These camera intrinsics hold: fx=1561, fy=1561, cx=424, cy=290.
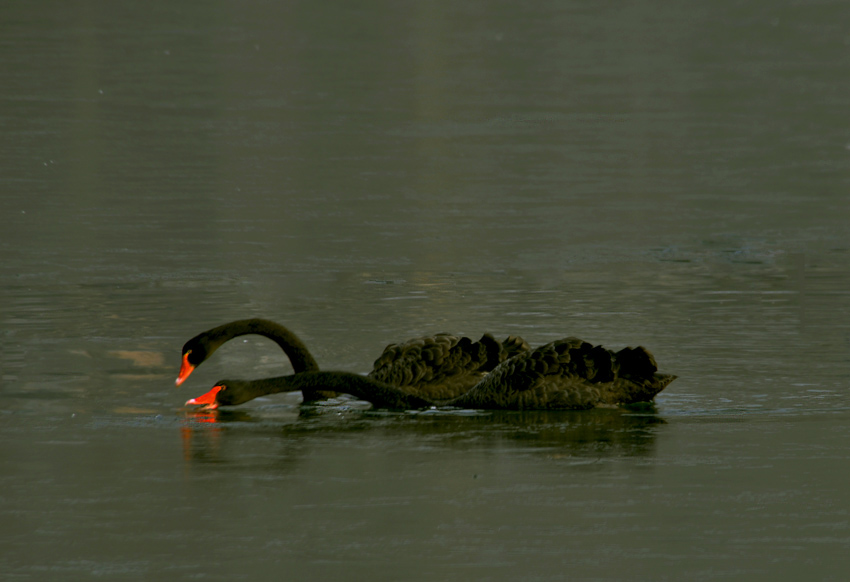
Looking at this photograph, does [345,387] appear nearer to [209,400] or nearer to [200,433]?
[209,400]

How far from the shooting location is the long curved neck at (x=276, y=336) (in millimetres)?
8562

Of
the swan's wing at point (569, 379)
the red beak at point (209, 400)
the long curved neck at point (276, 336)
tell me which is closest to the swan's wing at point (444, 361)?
the long curved neck at point (276, 336)

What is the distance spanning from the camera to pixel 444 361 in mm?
8867

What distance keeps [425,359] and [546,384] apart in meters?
0.90

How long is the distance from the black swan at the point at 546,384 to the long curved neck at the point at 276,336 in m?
0.34

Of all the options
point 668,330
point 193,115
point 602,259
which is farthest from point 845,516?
point 193,115

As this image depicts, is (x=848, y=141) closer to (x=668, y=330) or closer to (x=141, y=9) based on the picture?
(x=668, y=330)

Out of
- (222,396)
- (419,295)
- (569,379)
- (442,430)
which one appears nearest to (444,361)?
(569,379)

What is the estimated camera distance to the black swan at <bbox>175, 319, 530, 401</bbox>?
8.70 m

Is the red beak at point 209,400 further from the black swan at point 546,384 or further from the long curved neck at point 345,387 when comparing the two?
the long curved neck at point 345,387

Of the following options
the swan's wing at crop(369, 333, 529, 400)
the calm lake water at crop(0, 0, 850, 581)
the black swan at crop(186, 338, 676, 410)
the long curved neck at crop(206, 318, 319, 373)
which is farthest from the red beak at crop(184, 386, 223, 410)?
the swan's wing at crop(369, 333, 529, 400)

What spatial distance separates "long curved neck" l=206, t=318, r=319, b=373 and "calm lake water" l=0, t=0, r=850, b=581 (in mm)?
275

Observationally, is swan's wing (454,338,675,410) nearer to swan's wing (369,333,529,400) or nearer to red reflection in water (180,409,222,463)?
swan's wing (369,333,529,400)

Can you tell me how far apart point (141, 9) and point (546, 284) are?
28.4 metres
